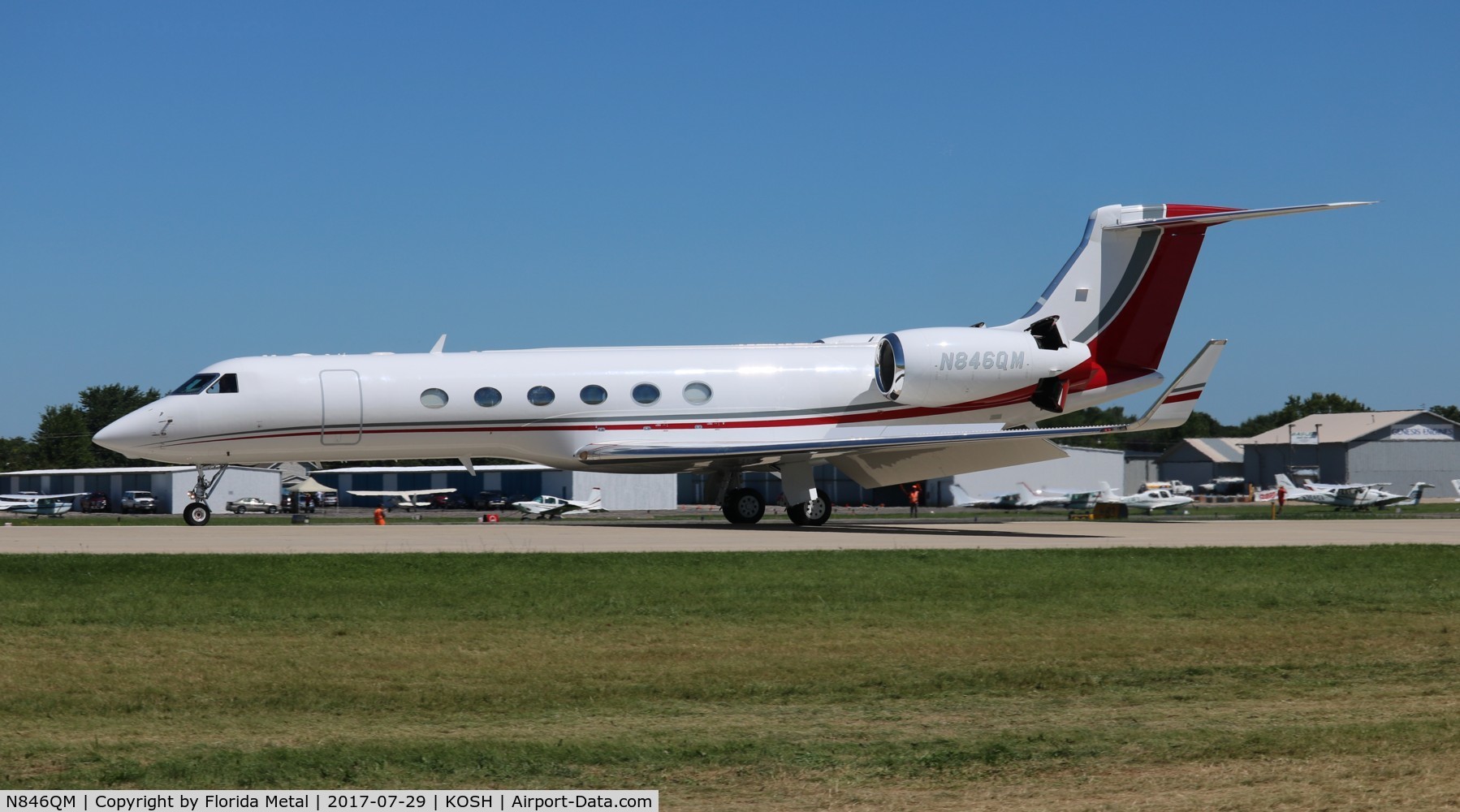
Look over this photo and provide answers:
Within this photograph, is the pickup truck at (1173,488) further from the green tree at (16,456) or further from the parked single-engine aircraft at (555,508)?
the green tree at (16,456)

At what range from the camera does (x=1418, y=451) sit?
84.7 meters

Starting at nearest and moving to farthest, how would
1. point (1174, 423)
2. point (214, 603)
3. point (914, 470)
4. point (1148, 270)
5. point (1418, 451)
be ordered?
point (214, 603) → point (1174, 423) → point (914, 470) → point (1148, 270) → point (1418, 451)

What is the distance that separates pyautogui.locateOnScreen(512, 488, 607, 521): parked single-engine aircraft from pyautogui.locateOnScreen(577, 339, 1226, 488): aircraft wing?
3048cm

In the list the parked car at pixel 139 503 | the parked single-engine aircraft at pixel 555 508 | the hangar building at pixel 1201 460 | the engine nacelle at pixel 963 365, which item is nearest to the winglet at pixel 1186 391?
the engine nacelle at pixel 963 365

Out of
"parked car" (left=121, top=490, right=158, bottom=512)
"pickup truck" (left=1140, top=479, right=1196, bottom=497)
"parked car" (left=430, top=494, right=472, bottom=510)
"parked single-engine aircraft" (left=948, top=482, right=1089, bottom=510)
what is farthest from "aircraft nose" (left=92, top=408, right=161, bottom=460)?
"pickup truck" (left=1140, top=479, right=1196, bottom=497)

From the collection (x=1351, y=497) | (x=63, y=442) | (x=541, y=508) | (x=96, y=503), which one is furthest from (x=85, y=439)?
(x=1351, y=497)

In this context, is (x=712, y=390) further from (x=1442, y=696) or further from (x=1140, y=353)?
(x=1442, y=696)

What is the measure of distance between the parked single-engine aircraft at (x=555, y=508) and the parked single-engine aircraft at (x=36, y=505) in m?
23.8

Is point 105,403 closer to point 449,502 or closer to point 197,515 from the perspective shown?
point 449,502

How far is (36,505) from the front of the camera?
68750mm

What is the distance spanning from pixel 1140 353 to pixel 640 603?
55.1 ft

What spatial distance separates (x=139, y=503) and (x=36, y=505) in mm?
4633

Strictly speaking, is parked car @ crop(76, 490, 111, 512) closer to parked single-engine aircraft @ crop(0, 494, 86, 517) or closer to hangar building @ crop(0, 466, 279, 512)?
hangar building @ crop(0, 466, 279, 512)

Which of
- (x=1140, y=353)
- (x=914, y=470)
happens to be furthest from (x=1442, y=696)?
(x=1140, y=353)
